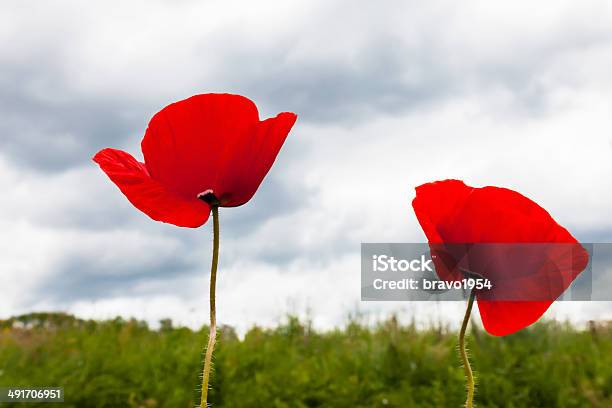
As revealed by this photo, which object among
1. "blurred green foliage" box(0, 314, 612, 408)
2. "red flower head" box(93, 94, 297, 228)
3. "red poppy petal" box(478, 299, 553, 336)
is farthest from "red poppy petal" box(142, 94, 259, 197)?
"blurred green foliage" box(0, 314, 612, 408)

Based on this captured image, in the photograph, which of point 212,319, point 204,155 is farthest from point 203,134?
point 212,319

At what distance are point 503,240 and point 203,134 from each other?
36 cm

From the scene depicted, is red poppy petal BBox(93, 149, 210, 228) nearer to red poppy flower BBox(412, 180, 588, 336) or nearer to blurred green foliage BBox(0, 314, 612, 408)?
red poppy flower BBox(412, 180, 588, 336)

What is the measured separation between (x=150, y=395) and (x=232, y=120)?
3.89 meters

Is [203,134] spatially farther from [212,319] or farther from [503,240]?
[503,240]

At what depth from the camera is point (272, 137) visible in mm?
831

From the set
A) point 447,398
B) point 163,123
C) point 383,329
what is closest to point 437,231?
point 163,123

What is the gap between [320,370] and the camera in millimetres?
4723

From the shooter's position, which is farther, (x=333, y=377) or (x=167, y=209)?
(x=333, y=377)

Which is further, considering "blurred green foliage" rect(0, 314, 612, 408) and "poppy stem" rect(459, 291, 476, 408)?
"blurred green foliage" rect(0, 314, 612, 408)

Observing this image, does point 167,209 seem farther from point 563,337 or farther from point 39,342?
point 563,337

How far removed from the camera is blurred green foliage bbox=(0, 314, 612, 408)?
4332mm

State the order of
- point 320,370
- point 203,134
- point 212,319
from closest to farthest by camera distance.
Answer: point 212,319, point 203,134, point 320,370

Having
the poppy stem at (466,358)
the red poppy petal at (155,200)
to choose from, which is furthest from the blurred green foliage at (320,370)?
the poppy stem at (466,358)
